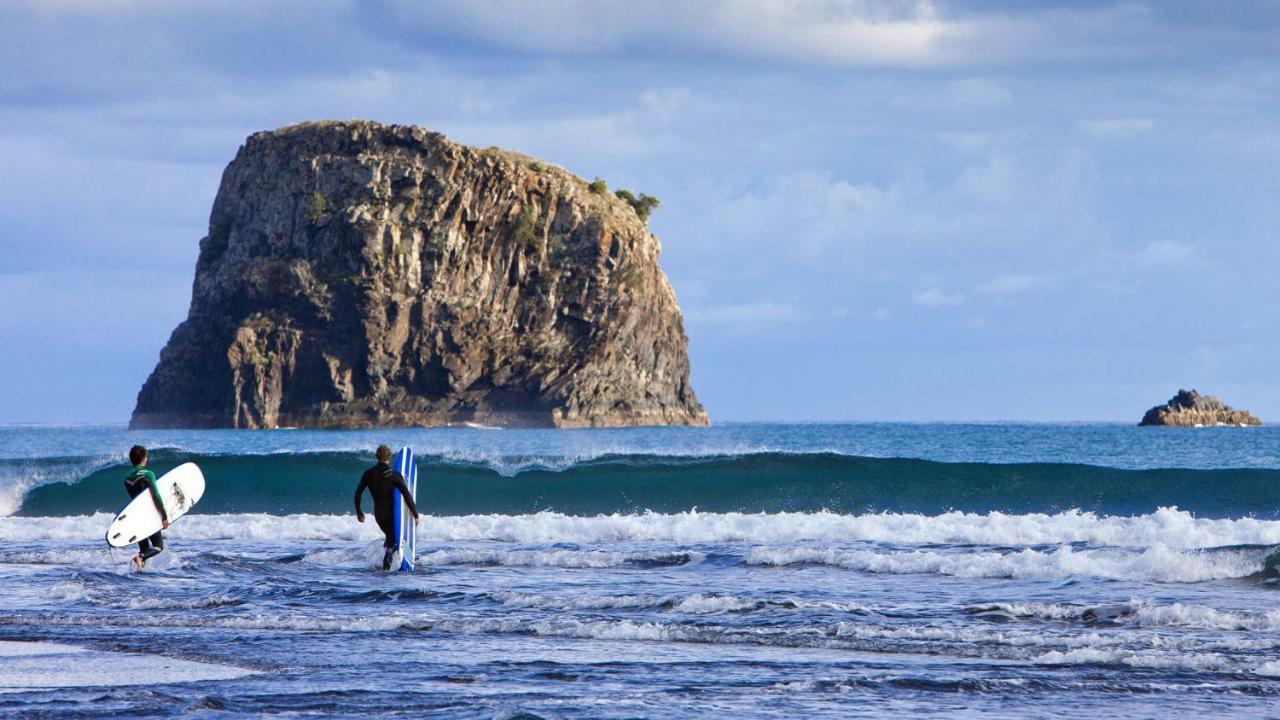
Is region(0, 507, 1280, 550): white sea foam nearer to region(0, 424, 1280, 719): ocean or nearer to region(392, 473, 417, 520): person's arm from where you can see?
region(0, 424, 1280, 719): ocean

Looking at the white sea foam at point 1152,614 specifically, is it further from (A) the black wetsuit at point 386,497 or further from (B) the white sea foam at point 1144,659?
(A) the black wetsuit at point 386,497

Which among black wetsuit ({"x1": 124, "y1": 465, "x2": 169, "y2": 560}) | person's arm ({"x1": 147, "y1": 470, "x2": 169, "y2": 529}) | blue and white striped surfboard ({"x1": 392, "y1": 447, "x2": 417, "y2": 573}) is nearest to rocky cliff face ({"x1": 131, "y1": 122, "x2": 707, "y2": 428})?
black wetsuit ({"x1": 124, "y1": 465, "x2": 169, "y2": 560})

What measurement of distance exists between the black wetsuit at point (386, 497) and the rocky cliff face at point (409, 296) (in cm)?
9585

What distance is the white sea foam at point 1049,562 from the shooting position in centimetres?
1309

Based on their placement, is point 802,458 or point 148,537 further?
point 802,458

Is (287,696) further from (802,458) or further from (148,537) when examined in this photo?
(802,458)

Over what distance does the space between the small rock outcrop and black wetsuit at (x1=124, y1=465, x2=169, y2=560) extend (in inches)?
4318

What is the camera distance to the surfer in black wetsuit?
1461cm

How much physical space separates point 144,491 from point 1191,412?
11316 cm

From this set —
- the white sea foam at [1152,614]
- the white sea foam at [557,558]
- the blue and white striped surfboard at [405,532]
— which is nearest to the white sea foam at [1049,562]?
the white sea foam at [557,558]

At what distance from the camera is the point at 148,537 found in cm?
1456

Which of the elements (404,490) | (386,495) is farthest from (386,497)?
(404,490)

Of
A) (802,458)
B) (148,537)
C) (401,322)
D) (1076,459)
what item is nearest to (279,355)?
(401,322)

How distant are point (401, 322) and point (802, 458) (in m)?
84.6
